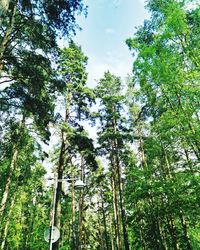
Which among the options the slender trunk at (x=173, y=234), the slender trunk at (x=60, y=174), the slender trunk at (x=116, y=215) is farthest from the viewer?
the slender trunk at (x=116, y=215)

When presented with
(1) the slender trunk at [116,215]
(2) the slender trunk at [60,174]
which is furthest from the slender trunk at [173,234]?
(2) the slender trunk at [60,174]

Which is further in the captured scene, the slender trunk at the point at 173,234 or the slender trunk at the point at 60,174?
the slender trunk at the point at 173,234

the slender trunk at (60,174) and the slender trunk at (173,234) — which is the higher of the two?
the slender trunk at (60,174)

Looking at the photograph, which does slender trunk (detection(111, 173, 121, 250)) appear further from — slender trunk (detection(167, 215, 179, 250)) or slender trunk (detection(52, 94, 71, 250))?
slender trunk (detection(52, 94, 71, 250))

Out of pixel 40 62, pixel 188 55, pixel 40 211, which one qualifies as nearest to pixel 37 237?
pixel 40 211

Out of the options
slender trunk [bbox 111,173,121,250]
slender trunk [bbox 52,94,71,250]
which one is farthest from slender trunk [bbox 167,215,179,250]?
slender trunk [bbox 52,94,71,250]

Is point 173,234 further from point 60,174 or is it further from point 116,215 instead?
point 60,174

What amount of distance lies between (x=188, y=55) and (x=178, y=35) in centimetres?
105

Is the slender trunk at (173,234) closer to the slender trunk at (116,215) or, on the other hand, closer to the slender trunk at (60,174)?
the slender trunk at (116,215)

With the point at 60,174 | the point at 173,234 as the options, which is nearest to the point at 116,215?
the point at 173,234

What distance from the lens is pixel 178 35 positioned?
9.64 metres

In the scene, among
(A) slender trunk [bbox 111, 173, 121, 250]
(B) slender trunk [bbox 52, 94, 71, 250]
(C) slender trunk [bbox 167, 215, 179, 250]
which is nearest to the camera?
(B) slender trunk [bbox 52, 94, 71, 250]

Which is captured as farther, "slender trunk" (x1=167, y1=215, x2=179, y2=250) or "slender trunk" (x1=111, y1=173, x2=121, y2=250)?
"slender trunk" (x1=111, y1=173, x2=121, y2=250)

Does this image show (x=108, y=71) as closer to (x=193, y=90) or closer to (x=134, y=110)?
(x=134, y=110)
